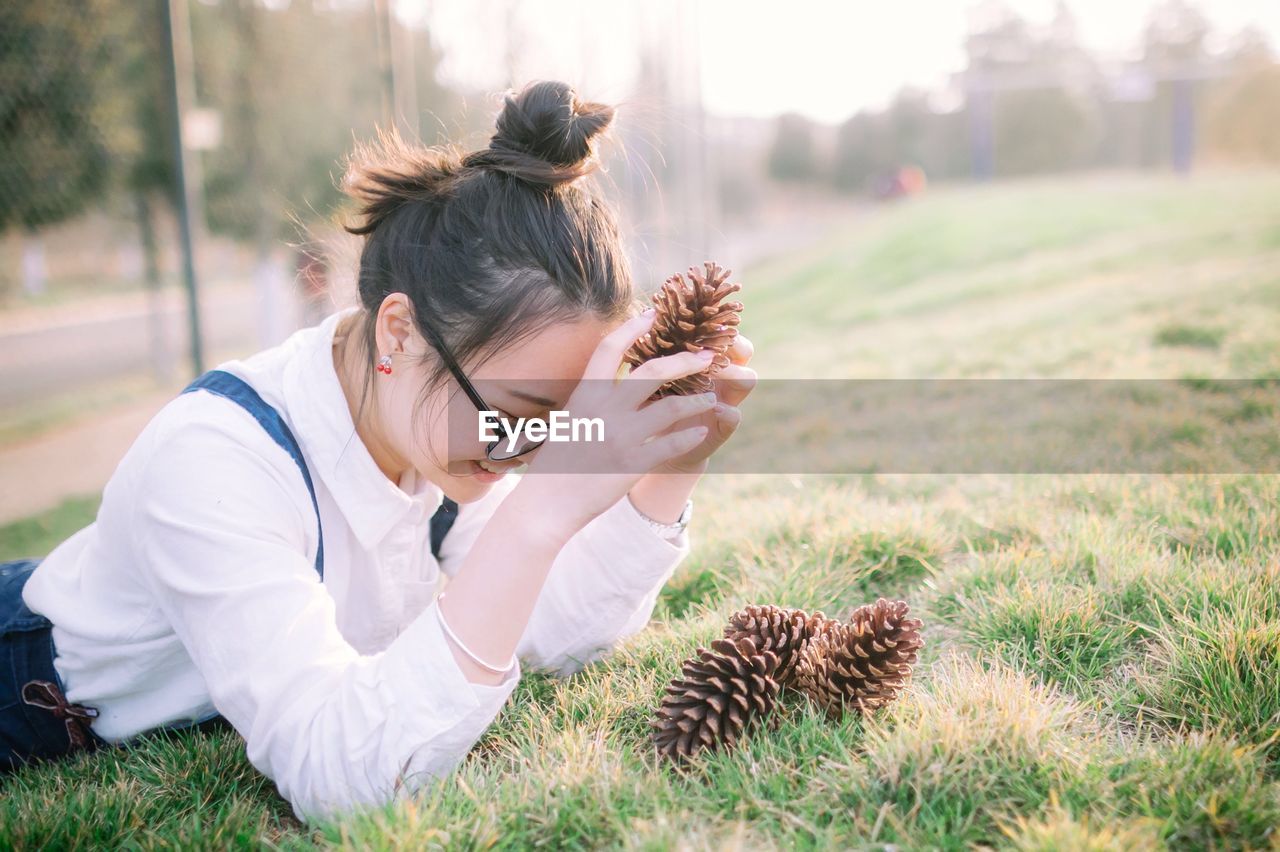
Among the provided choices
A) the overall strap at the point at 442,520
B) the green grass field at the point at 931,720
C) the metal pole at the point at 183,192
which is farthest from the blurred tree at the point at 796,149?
the overall strap at the point at 442,520

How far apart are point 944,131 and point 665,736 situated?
27.1m

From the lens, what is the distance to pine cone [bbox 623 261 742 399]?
1.46 m

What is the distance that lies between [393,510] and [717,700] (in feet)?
2.22

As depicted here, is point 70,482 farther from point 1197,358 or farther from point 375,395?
point 1197,358

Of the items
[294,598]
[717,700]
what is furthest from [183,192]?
[717,700]

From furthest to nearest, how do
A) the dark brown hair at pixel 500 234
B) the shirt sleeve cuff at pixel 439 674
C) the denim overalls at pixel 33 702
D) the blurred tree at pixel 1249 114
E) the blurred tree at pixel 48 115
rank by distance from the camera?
the blurred tree at pixel 1249 114
the blurred tree at pixel 48 115
the denim overalls at pixel 33 702
the dark brown hair at pixel 500 234
the shirt sleeve cuff at pixel 439 674

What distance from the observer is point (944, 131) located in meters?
26.0

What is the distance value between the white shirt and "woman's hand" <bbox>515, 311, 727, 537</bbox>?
23 cm

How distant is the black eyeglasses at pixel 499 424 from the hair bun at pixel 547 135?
31 cm

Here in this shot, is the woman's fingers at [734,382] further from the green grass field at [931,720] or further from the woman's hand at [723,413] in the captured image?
the green grass field at [931,720]

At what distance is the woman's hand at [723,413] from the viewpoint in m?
1.58

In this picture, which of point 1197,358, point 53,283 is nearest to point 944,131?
point 53,283

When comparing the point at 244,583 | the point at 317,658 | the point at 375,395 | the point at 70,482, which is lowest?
the point at 70,482

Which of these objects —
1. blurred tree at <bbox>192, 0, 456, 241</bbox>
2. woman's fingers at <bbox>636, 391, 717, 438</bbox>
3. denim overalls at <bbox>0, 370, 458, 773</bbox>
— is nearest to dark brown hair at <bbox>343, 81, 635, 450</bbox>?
woman's fingers at <bbox>636, 391, 717, 438</bbox>
